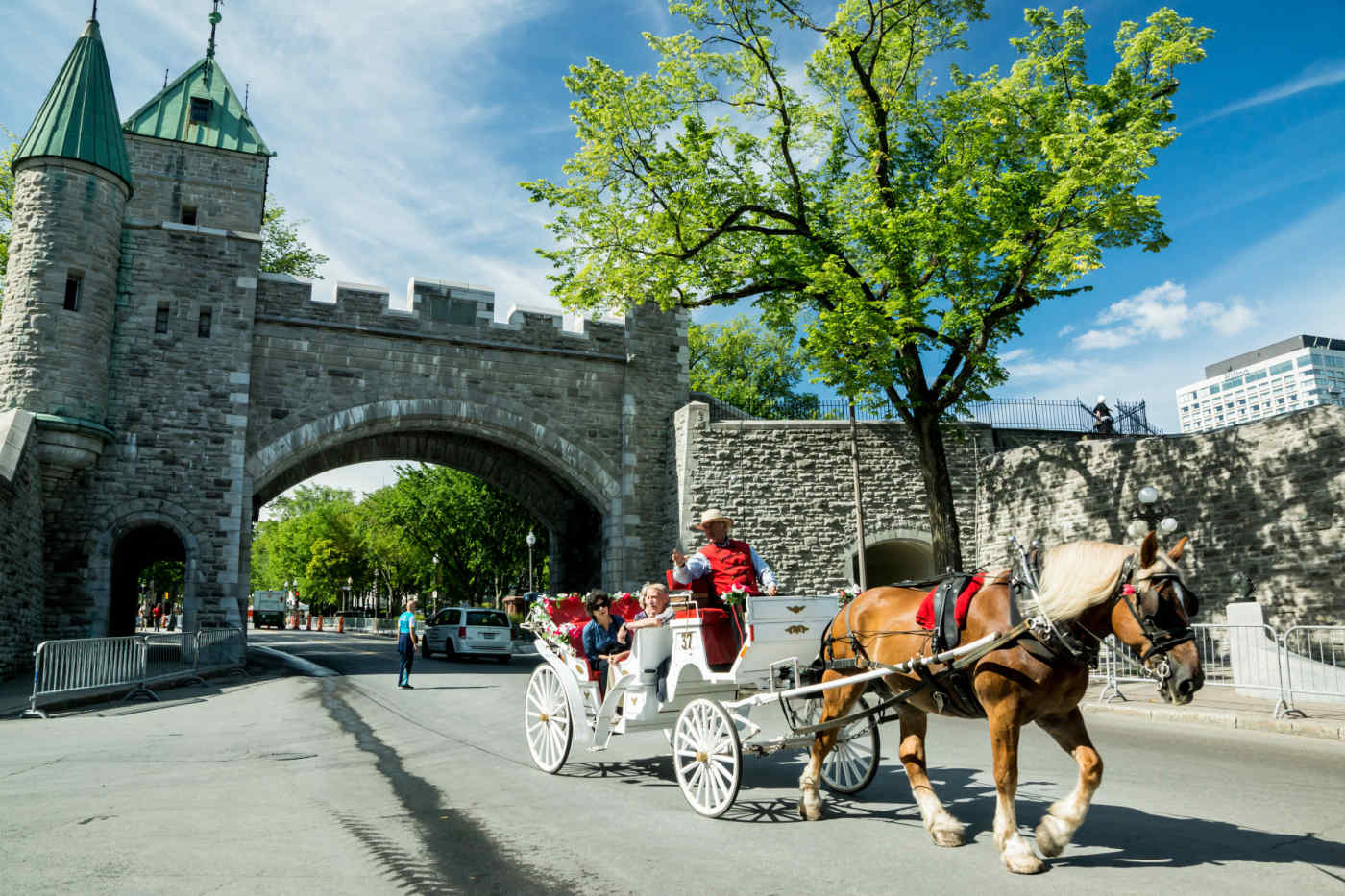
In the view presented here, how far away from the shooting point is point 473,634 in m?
22.8

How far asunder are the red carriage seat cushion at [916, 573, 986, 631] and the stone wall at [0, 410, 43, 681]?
15.9 metres

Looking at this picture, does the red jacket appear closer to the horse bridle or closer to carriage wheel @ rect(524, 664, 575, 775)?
carriage wheel @ rect(524, 664, 575, 775)

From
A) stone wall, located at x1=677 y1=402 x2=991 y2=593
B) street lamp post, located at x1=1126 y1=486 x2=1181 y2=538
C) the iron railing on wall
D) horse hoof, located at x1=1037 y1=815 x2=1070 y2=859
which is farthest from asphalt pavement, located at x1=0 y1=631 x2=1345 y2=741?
stone wall, located at x1=677 y1=402 x2=991 y2=593

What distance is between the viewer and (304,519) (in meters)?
66.9

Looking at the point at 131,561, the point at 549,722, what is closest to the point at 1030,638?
the point at 549,722

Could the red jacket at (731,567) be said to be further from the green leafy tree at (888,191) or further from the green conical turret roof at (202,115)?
the green conical turret roof at (202,115)

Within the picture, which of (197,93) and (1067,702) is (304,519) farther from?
(1067,702)

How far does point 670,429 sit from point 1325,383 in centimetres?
18196

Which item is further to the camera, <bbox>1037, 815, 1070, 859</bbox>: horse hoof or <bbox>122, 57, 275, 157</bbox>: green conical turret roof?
<bbox>122, 57, 275, 157</bbox>: green conical turret roof

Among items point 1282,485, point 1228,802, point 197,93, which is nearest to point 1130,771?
point 1228,802

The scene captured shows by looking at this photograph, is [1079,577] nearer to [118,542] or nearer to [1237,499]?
[1237,499]

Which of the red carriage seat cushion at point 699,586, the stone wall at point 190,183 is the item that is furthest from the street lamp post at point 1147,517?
the stone wall at point 190,183

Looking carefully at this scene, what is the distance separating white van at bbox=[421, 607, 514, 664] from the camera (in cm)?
2278

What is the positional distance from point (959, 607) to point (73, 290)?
1951 centimetres
